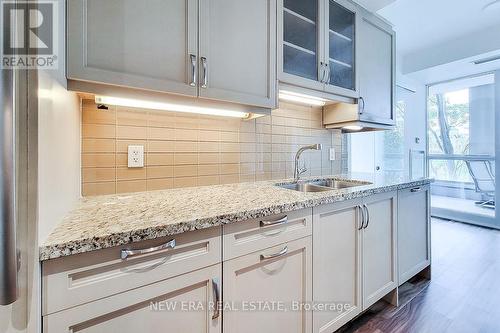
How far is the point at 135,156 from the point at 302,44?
1280mm

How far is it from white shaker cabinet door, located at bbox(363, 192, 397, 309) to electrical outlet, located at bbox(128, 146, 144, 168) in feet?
4.39

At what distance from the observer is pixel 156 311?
2.45 feet

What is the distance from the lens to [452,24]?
8.93 feet

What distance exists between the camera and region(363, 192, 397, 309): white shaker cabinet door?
144 centimetres

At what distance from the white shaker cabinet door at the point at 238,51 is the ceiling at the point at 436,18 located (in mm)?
1178

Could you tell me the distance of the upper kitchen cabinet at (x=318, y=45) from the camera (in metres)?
1.45

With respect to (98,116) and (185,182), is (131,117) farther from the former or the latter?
(185,182)

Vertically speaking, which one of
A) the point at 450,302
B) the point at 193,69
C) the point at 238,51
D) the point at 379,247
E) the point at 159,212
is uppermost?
the point at 238,51

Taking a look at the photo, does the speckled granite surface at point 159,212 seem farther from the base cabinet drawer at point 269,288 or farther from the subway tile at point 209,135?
the subway tile at point 209,135

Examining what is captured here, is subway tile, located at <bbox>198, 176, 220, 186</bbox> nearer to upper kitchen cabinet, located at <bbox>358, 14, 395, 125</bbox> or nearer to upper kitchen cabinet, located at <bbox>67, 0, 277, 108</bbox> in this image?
upper kitchen cabinet, located at <bbox>67, 0, 277, 108</bbox>

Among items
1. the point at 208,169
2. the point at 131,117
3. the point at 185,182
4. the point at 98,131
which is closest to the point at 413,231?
the point at 208,169

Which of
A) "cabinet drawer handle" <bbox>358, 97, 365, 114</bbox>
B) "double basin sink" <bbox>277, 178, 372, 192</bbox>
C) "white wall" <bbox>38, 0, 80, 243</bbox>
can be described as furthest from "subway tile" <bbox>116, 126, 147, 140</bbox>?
"cabinet drawer handle" <bbox>358, 97, 365, 114</bbox>

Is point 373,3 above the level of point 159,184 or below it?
above

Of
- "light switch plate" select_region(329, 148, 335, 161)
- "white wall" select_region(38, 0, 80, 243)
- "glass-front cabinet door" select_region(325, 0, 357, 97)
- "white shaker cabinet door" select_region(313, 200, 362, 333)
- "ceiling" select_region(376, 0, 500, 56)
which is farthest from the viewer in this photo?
"ceiling" select_region(376, 0, 500, 56)
